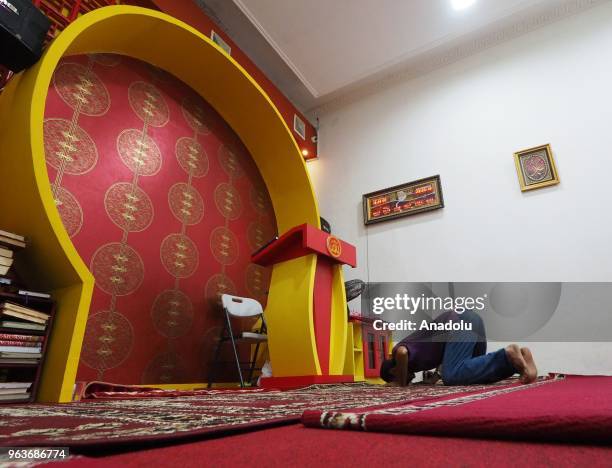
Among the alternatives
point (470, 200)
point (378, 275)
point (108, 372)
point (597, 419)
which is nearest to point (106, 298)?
point (108, 372)

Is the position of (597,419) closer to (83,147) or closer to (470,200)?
(83,147)

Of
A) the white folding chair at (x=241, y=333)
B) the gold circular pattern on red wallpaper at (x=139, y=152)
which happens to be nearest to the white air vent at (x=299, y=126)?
the gold circular pattern on red wallpaper at (x=139, y=152)

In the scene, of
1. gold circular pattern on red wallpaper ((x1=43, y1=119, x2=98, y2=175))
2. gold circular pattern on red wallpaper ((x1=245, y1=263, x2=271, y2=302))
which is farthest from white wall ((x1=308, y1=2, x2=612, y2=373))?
gold circular pattern on red wallpaper ((x1=43, y1=119, x2=98, y2=175))

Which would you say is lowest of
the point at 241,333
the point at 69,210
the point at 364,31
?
the point at 241,333

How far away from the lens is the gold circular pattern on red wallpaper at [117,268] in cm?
267

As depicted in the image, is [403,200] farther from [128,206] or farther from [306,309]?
[128,206]

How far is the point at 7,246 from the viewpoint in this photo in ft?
6.06

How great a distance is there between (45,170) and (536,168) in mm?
4632

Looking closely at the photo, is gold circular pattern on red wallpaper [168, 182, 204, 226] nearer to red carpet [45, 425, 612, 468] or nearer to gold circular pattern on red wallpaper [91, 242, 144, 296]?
gold circular pattern on red wallpaper [91, 242, 144, 296]

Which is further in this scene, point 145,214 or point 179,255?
point 179,255

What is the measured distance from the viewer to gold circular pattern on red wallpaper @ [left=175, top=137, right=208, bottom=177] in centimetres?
363

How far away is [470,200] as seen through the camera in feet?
14.7

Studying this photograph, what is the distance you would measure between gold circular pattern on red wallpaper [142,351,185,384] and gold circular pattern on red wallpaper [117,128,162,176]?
62.4 inches

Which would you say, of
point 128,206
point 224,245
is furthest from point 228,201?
point 128,206
